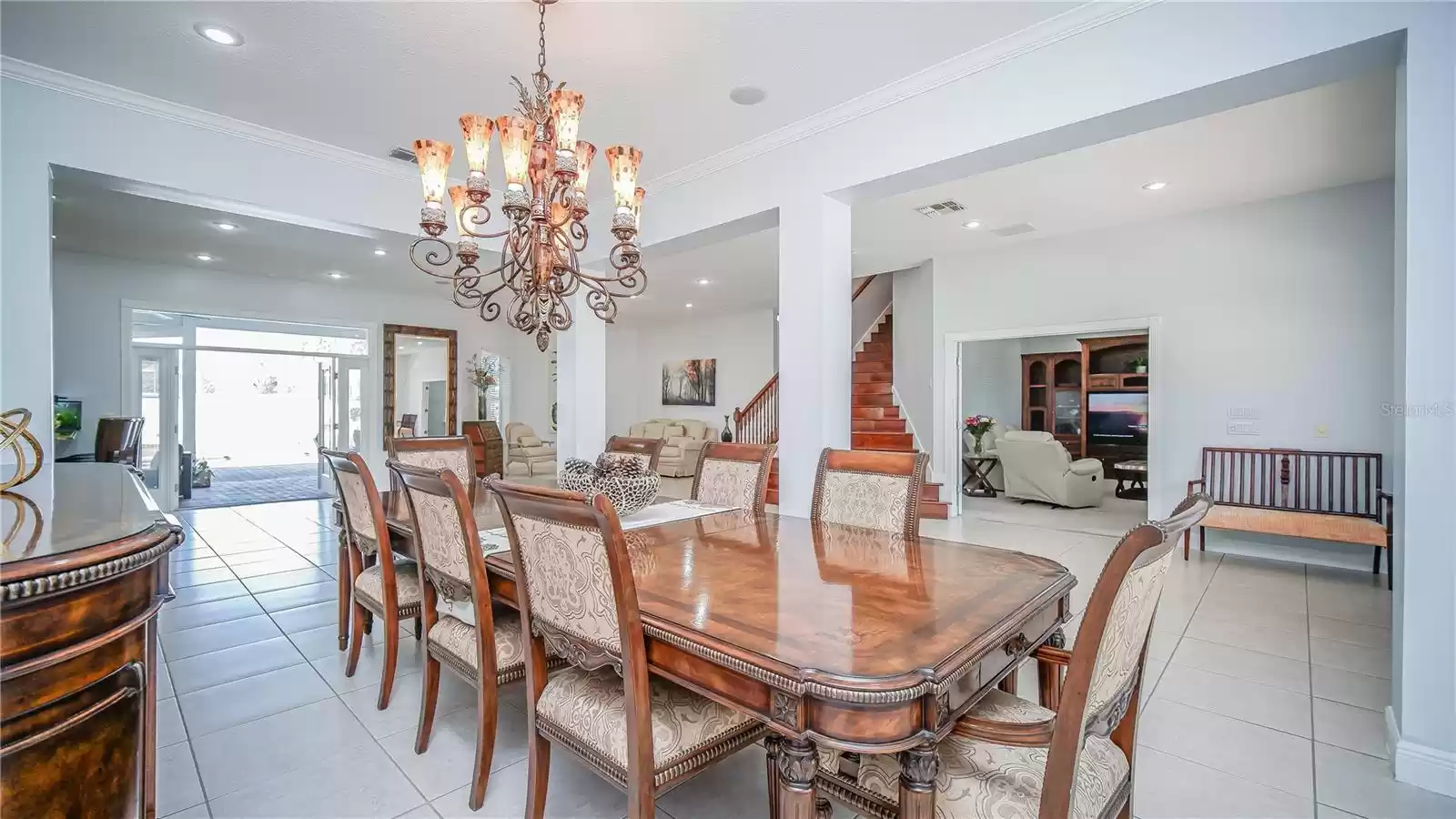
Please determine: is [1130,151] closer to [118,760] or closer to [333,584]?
[118,760]

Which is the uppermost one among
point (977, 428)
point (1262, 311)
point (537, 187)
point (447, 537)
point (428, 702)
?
point (537, 187)

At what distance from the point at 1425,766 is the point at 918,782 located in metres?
2.06

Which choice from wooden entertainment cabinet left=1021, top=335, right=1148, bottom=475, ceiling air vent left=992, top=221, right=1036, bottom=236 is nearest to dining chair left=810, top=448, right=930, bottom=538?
ceiling air vent left=992, top=221, right=1036, bottom=236

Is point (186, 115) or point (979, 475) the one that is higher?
point (186, 115)

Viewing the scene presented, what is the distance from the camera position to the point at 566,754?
204cm

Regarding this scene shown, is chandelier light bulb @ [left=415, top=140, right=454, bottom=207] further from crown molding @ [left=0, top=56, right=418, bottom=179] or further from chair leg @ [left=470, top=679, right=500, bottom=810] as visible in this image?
crown molding @ [left=0, top=56, right=418, bottom=179]

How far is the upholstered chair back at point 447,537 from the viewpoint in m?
1.70

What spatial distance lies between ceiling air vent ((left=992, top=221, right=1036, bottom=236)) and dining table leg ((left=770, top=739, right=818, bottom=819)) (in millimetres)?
5313

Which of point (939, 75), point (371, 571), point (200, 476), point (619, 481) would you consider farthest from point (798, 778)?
point (200, 476)

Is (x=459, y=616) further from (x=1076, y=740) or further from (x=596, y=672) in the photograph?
(x=1076, y=740)

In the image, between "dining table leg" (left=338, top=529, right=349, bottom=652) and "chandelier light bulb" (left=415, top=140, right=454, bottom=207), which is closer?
"chandelier light bulb" (left=415, top=140, right=454, bottom=207)

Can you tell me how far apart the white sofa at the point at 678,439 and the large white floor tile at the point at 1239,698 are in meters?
6.69

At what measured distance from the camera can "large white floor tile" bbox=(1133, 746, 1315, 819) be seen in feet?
5.82

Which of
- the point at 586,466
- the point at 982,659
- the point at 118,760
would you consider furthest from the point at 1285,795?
the point at 118,760
